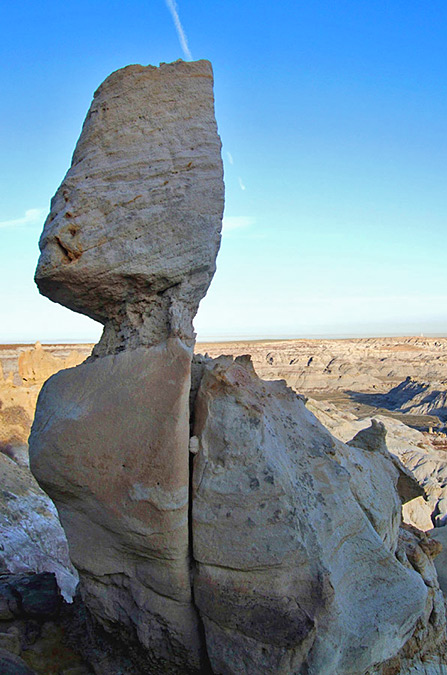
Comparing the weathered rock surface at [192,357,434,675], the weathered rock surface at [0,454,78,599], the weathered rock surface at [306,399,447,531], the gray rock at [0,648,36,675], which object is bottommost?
the weathered rock surface at [306,399,447,531]

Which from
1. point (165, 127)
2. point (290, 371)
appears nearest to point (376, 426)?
point (165, 127)

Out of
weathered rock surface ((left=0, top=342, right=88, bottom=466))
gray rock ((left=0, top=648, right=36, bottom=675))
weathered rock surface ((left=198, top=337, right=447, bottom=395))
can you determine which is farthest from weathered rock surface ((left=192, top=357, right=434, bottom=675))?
weathered rock surface ((left=198, top=337, right=447, bottom=395))

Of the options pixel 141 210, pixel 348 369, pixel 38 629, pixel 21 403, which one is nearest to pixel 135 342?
pixel 141 210

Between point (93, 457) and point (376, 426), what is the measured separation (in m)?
3.27

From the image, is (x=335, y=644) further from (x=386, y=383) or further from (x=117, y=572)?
(x=386, y=383)

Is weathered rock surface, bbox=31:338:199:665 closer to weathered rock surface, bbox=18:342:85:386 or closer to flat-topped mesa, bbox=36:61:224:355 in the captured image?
flat-topped mesa, bbox=36:61:224:355

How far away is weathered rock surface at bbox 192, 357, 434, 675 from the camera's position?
3035mm

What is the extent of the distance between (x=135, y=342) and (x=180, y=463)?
104 centimetres

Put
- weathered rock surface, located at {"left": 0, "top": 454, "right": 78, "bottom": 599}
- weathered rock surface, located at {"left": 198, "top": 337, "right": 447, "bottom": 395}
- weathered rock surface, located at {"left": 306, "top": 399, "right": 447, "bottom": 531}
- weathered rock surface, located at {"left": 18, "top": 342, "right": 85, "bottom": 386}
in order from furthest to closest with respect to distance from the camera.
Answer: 1. weathered rock surface, located at {"left": 198, "top": 337, "right": 447, "bottom": 395}
2. weathered rock surface, located at {"left": 18, "top": 342, "right": 85, "bottom": 386}
3. weathered rock surface, located at {"left": 306, "top": 399, "right": 447, "bottom": 531}
4. weathered rock surface, located at {"left": 0, "top": 454, "right": 78, "bottom": 599}

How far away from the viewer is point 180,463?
3.21 m

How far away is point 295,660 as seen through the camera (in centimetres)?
301

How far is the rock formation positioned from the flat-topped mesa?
12 mm

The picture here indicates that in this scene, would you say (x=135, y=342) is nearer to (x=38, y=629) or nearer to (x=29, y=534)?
(x=38, y=629)

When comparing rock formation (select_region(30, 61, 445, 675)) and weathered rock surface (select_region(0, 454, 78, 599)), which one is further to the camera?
weathered rock surface (select_region(0, 454, 78, 599))
